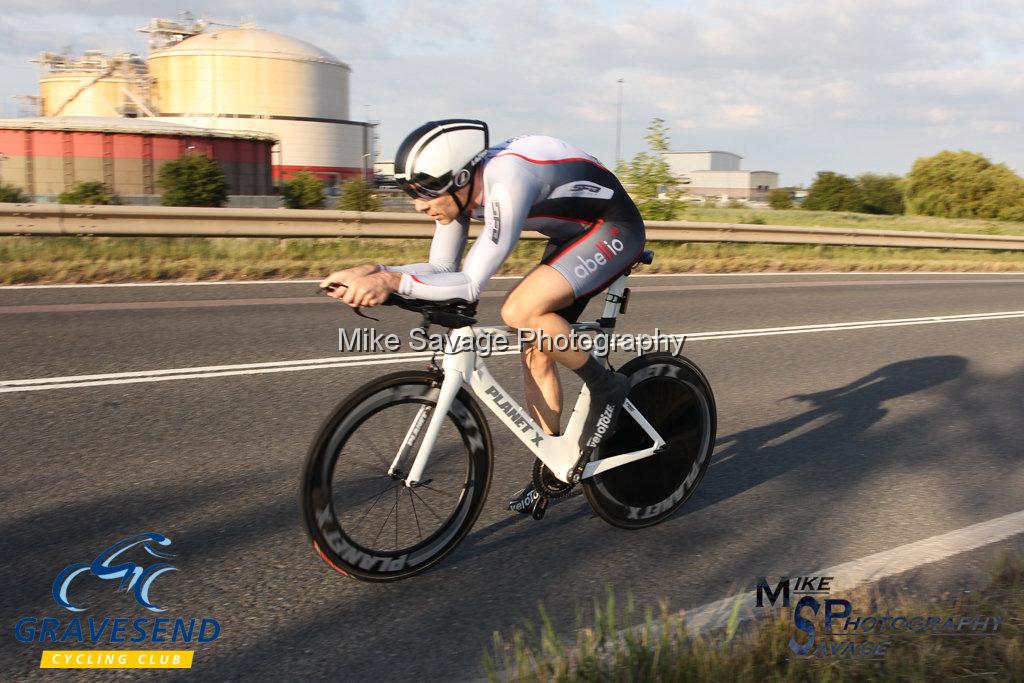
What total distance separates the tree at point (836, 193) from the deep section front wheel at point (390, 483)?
178 ft

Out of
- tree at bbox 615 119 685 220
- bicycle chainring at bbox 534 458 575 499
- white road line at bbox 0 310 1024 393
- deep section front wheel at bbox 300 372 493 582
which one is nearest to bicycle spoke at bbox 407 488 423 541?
deep section front wheel at bbox 300 372 493 582

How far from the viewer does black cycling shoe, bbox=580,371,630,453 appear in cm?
393

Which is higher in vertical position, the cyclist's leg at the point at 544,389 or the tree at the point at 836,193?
the tree at the point at 836,193

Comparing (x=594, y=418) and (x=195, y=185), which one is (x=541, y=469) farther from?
(x=195, y=185)

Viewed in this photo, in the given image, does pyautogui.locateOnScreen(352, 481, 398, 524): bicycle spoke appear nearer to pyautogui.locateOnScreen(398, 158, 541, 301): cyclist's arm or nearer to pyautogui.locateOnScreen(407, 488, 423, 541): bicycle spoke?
pyautogui.locateOnScreen(407, 488, 423, 541): bicycle spoke

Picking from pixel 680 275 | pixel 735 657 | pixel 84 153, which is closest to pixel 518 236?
pixel 735 657

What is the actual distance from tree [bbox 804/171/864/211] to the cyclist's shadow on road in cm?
4941

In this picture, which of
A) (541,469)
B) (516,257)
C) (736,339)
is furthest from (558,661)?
(516,257)

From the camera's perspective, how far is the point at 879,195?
5534 centimetres

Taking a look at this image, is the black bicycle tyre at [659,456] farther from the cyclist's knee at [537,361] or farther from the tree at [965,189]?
the tree at [965,189]

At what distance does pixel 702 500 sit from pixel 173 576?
8.31ft

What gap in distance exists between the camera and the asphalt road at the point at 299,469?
10.4 ft

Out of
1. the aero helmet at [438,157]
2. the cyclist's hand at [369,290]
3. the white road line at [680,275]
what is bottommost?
the white road line at [680,275]

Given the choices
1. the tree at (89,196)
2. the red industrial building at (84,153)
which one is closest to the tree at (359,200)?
the tree at (89,196)
